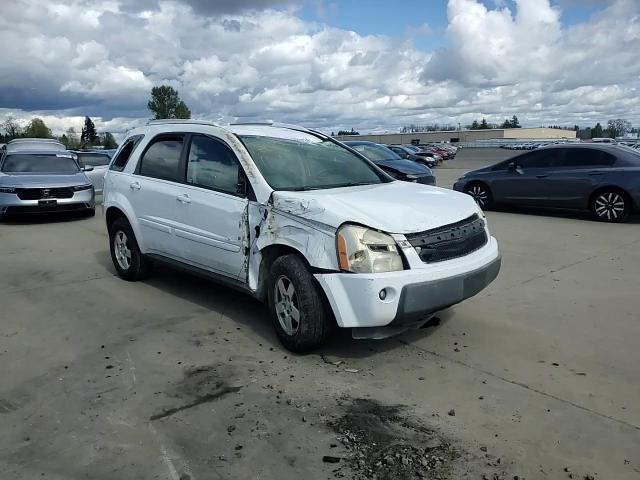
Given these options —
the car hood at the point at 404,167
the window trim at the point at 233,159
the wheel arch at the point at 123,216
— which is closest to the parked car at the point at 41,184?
the wheel arch at the point at 123,216

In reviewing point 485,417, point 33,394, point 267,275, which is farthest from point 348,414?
point 33,394

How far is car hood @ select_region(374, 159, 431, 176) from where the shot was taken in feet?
46.6

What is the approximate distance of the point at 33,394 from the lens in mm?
3877

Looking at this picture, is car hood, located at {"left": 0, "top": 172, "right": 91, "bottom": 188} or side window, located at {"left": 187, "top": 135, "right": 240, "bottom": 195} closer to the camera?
side window, located at {"left": 187, "top": 135, "right": 240, "bottom": 195}

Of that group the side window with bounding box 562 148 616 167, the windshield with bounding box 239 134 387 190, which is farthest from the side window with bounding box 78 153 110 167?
the windshield with bounding box 239 134 387 190

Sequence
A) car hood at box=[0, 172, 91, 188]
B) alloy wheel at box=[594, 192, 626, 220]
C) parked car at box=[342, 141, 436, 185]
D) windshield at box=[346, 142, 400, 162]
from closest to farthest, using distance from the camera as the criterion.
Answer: alloy wheel at box=[594, 192, 626, 220]
car hood at box=[0, 172, 91, 188]
parked car at box=[342, 141, 436, 185]
windshield at box=[346, 142, 400, 162]

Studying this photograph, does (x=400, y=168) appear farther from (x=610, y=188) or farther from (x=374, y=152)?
(x=610, y=188)

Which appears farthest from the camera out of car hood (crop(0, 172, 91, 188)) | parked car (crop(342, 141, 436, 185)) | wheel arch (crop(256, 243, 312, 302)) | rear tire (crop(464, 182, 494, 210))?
parked car (crop(342, 141, 436, 185))

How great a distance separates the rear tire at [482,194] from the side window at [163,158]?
820 centimetres

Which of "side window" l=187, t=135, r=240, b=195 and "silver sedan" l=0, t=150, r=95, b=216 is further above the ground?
"side window" l=187, t=135, r=240, b=195

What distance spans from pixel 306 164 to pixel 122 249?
2.86 m

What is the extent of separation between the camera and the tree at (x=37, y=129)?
121 meters

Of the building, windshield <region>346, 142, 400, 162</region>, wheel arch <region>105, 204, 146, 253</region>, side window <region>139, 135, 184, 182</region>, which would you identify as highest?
side window <region>139, 135, 184, 182</region>

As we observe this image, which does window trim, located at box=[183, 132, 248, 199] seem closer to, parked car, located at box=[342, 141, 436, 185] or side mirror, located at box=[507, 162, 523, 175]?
parked car, located at box=[342, 141, 436, 185]
